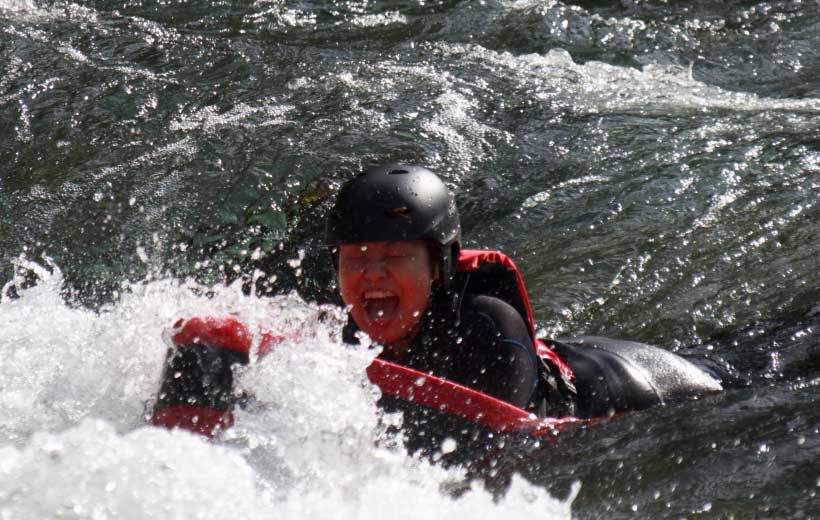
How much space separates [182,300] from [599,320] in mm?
2371

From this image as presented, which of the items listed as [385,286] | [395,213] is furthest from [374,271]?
[395,213]

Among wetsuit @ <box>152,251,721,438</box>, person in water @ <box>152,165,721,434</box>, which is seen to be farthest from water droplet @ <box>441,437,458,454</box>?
person in water @ <box>152,165,721,434</box>

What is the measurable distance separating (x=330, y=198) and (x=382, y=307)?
8.51ft

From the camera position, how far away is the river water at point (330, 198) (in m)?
3.27

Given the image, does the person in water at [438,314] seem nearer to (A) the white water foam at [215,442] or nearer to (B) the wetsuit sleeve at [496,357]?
(B) the wetsuit sleeve at [496,357]

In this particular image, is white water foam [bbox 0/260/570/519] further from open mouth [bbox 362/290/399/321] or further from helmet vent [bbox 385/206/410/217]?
helmet vent [bbox 385/206/410/217]

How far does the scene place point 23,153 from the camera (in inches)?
278

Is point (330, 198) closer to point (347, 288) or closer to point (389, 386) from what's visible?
point (347, 288)

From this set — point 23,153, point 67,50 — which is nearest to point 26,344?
point 23,153

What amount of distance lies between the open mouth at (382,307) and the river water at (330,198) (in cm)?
14

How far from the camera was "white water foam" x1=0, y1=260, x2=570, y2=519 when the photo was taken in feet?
9.67

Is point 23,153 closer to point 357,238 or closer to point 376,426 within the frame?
point 357,238

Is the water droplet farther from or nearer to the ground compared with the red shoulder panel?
nearer to the ground

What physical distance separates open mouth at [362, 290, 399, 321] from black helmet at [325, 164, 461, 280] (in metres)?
0.22
